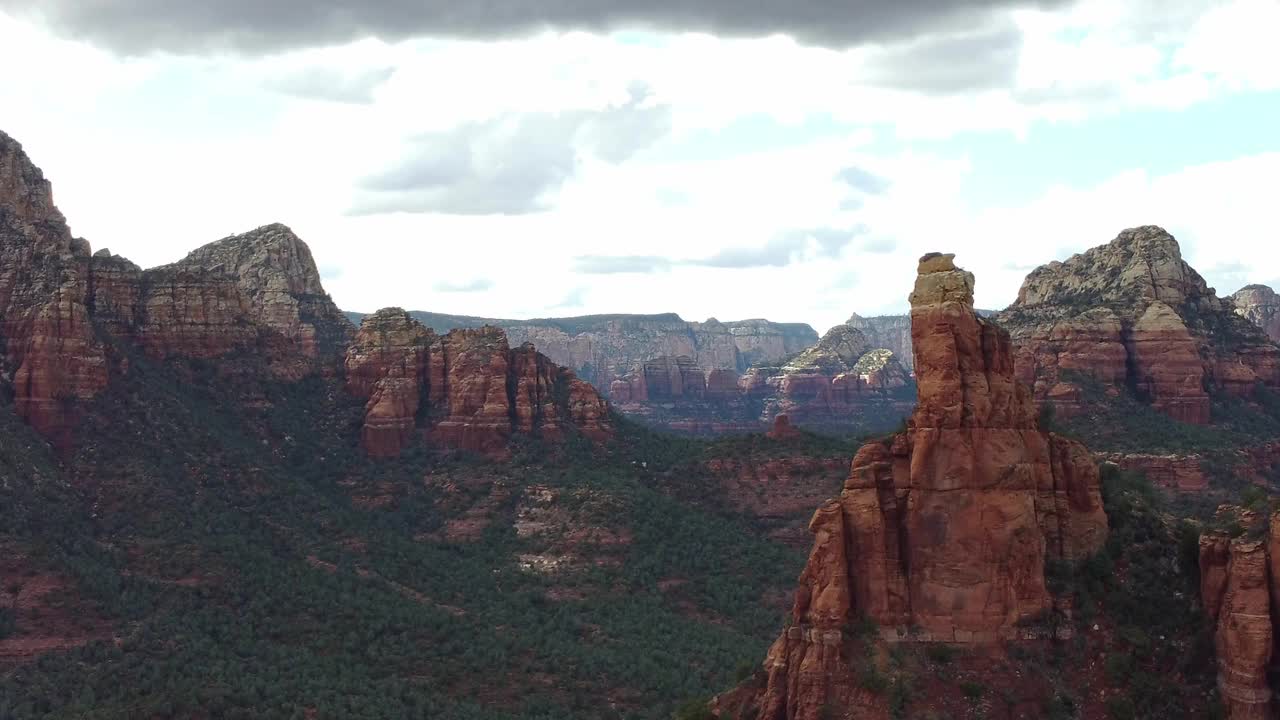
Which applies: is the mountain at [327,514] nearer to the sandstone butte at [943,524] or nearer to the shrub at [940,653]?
the sandstone butte at [943,524]

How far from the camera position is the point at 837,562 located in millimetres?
60469

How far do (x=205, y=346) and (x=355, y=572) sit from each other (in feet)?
104

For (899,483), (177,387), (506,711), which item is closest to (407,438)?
(177,387)

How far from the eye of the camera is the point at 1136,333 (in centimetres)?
15400

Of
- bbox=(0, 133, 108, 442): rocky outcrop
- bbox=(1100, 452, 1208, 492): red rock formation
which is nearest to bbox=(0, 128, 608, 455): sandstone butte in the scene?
bbox=(0, 133, 108, 442): rocky outcrop

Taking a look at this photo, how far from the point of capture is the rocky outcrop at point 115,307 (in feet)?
391

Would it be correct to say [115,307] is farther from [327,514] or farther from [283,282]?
[283,282]

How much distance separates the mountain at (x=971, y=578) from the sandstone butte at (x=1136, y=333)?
3292 inches

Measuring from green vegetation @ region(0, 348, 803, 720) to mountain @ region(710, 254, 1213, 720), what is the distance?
36.0 metres

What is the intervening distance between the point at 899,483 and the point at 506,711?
4095 centimetres

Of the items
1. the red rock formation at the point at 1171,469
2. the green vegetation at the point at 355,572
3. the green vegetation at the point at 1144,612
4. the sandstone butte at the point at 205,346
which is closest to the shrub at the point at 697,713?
the green vegetation at the point at 1144,612

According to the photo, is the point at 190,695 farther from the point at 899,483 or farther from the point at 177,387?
the point at 177,387

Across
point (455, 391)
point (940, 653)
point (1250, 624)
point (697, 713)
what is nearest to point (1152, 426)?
point (455, 391)

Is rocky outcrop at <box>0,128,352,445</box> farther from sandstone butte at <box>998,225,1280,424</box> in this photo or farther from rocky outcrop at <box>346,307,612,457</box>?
sandstone butte at <box>998,225,1280,424</box>
